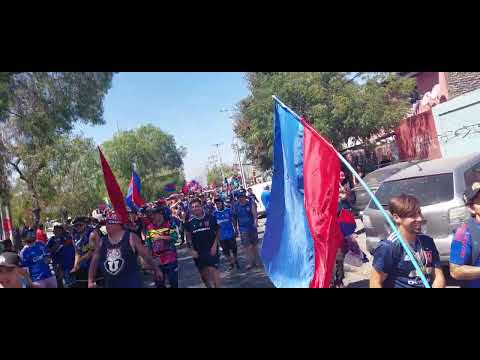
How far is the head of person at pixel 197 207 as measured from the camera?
5.82 metres

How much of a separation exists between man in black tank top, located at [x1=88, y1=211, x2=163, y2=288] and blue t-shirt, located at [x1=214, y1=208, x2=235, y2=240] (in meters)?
3.97

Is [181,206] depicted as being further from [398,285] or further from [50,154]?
[398,285]

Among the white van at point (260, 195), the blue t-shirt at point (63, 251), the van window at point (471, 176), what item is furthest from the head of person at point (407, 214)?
the white van at point (260, 195)

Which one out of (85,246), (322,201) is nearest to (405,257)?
(322,201)

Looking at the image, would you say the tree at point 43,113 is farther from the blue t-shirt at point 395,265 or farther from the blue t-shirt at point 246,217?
the blue t-shirt at point 395,265

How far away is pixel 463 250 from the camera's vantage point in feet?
9.52

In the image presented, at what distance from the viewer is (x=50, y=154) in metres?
14.2

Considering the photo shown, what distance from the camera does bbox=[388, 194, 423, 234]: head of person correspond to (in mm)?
2789

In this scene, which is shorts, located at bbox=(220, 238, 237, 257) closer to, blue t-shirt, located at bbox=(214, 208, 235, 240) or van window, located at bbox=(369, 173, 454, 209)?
blue t-shirt, located at bbox=(214, 208, 235, 240)

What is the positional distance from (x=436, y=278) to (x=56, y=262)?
21.2 ft

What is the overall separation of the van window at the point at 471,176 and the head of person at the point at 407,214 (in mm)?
3070

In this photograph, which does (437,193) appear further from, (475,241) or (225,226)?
(225,226)

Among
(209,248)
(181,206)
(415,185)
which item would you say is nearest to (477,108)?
(415,185)
